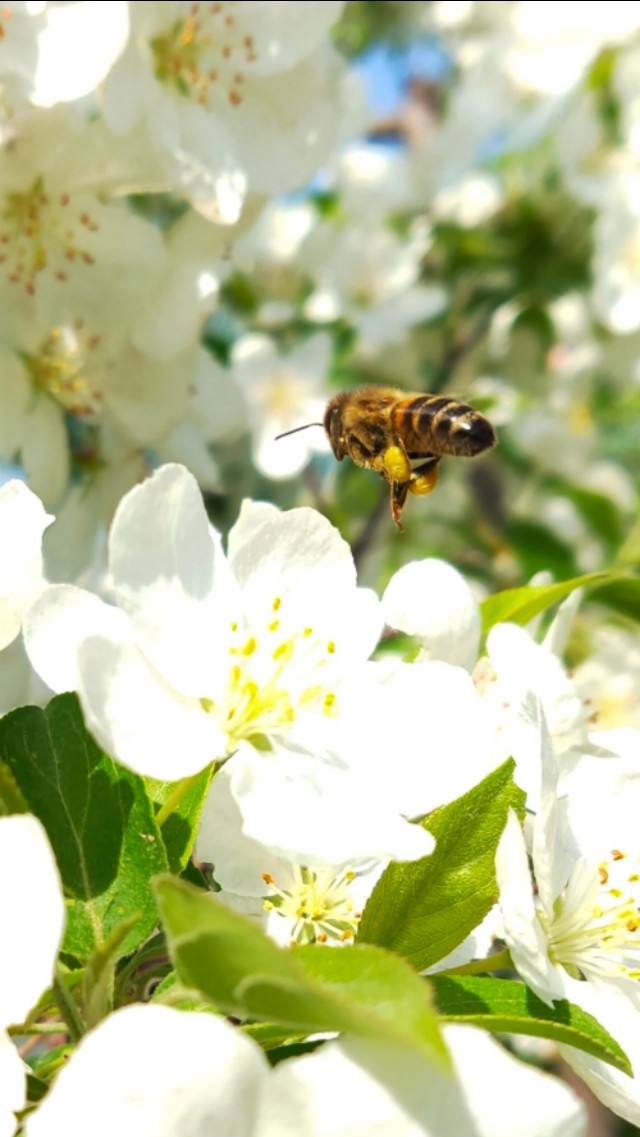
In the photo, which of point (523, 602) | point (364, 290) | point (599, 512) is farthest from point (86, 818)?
point (364, 290)

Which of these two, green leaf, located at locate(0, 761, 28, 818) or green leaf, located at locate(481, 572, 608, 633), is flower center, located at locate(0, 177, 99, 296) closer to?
green leaf, located at locate(481, 572, 608, 633)

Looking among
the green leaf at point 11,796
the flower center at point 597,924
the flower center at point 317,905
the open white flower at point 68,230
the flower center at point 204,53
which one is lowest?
the flower center at point 597,924

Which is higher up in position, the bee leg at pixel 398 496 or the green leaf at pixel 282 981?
the green leaf at pixel 282 981

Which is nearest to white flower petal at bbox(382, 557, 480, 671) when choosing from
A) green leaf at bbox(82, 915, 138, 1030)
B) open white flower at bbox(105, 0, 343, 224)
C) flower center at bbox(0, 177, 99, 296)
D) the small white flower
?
green leaf at bbox(82, 915, 138, 1030)

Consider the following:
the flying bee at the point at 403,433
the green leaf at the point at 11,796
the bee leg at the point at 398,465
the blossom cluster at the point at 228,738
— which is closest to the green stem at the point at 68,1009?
the blossom cluster at the point at 228,738

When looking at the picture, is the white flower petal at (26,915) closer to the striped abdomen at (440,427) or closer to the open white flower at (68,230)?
the striped abdomen at (440,427)

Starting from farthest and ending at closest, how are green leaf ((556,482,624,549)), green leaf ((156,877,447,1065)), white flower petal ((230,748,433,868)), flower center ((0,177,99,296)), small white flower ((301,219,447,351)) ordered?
small white flower ((301,219,447,351)), green leaf ((556,482,624,549)), flower center ((0,177,99,296)), white flower petal ((230,748,433,868)), green leaf ((156,877,447,1065))
